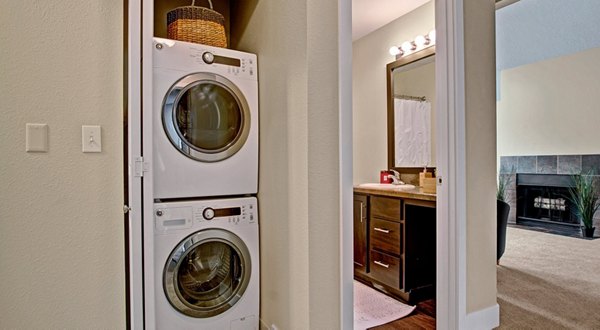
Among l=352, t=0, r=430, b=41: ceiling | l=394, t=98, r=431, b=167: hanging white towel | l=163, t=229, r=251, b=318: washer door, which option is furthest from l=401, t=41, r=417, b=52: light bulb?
l=163, t=229, r=251, b=318: washer door

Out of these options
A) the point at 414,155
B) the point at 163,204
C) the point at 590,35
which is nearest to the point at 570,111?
the point at 590,35

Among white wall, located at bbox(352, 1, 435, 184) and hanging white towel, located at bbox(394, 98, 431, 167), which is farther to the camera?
white wall, located at bbox(352, 1, 435, 184)

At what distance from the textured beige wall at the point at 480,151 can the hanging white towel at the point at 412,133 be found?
1.06m

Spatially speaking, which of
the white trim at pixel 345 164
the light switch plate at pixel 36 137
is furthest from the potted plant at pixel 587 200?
the light switch plate at pixel 36 137

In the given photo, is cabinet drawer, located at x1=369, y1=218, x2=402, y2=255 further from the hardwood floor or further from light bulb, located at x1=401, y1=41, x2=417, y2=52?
light bulb, located at x1=401, y1=41, x2=417, y2=52

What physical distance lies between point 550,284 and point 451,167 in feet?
6.26

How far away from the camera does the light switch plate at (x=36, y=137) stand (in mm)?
1413

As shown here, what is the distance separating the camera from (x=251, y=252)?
6.36 feet

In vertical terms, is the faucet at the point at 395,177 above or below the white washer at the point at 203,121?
below

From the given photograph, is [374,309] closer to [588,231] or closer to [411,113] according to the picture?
[411,113]

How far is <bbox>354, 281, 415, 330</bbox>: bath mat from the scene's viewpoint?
2.22 metres

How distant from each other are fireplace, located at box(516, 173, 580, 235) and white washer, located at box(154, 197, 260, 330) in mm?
5236

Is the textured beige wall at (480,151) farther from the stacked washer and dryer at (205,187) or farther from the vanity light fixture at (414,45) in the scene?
the stacked washer and dryer at (205,187)

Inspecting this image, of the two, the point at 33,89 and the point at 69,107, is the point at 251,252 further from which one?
the point at 33,89
